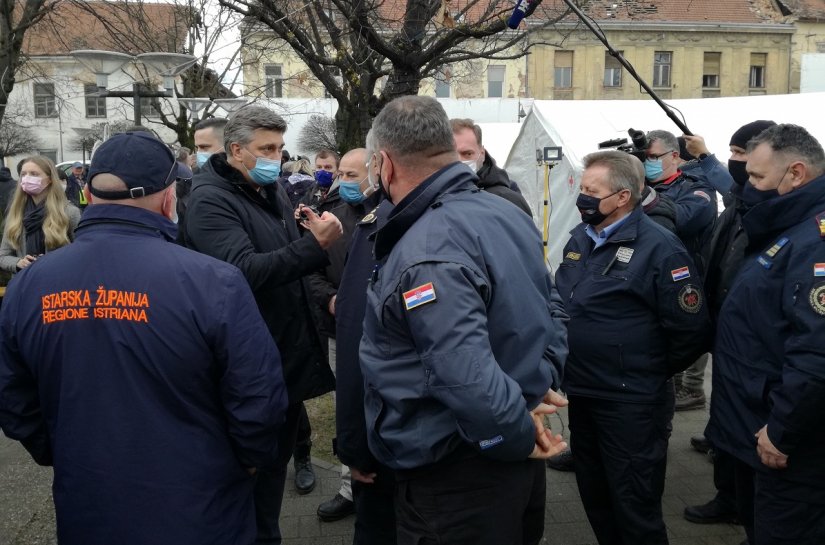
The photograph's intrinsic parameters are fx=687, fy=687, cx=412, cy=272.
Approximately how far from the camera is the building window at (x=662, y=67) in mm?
41244

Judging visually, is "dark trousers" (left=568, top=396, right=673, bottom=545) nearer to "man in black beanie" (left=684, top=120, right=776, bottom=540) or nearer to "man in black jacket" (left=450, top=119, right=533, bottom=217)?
"man in black beanie" (left=684, top=120, right=776, bottom=540)

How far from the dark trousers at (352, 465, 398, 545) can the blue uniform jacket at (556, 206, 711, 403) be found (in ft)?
3.74

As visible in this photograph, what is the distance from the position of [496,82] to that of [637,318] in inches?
1587

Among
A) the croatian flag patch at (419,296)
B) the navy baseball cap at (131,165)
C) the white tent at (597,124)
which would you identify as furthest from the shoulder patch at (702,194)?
the white tent at (597,124)

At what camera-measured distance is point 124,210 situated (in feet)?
7.07

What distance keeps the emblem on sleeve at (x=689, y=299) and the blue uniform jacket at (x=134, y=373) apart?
2003mm

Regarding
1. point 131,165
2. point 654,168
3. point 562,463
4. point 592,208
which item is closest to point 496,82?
point 654,168

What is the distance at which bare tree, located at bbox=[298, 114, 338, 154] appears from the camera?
32.6m

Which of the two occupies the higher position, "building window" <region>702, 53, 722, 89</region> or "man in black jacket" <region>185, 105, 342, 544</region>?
"building window" <region>702, 53, 722, 89</region>

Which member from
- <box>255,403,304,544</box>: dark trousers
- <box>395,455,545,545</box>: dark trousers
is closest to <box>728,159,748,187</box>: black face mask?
<box>395,455,545,545</box>: dark trousers

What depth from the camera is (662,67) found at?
41.6 m

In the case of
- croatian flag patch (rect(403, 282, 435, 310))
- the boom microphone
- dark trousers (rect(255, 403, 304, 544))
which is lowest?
dark trousers (rect(255, 403, 304, 544))

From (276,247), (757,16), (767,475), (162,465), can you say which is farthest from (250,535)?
(757,16)

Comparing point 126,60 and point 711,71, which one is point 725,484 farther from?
point 711,71
